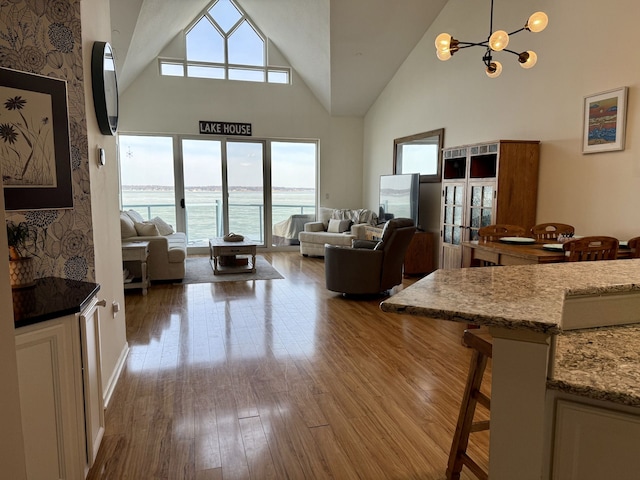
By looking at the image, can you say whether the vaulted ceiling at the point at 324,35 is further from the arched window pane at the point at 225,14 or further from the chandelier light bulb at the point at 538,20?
the chandelier light bulb at the point at 538,20

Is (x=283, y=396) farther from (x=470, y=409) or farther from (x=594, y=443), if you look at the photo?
(x=594, y=443)

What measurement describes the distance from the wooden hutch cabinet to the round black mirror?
356cm

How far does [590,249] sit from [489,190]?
1.76 m

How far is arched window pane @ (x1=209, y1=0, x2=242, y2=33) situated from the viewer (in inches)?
309

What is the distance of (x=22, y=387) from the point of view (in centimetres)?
149

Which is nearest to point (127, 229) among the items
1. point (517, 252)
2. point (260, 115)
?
point (260, 115)

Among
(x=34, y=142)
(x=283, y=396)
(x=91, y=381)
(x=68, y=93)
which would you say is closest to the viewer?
(x=91, y=381)

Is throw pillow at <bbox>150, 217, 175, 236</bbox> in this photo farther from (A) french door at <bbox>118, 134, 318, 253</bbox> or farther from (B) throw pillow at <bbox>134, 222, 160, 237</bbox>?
(B) throw pillow at <bbox>134, 222, 160, 237</bbox>

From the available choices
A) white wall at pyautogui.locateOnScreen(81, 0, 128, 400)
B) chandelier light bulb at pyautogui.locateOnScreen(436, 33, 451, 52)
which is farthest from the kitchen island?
chandelier light bulb at pyautogui.locateOnScreen(436, 33, 451, 52)

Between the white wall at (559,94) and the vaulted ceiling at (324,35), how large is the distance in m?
0.68

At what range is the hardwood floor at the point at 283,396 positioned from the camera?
1982mm

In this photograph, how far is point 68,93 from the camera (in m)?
2.16

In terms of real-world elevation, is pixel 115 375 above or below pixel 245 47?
below

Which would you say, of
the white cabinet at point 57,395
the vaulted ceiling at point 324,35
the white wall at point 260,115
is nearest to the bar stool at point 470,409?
the white cabinet at point 57,395
